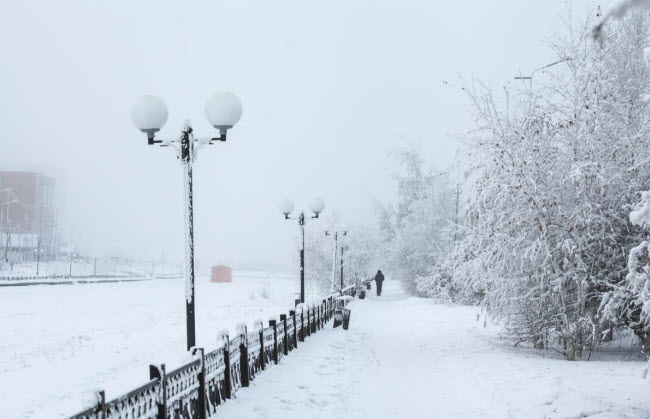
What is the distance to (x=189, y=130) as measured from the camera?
28.3 feet

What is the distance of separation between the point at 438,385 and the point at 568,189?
5.27 m

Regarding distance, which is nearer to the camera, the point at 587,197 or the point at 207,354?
the point at 207,354

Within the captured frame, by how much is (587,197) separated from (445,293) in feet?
69.2

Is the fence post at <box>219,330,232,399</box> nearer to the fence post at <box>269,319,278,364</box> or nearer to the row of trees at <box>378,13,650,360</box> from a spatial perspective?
the fence post at <box>269,319,278,364</box>

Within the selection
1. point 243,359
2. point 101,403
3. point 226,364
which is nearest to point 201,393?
point 226,364

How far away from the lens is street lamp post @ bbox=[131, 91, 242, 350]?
326 inches

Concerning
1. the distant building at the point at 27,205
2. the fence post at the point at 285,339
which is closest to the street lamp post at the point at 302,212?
the fence post at the point at 285,339

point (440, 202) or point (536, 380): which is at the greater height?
point (440, 202)

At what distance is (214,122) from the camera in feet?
28.6

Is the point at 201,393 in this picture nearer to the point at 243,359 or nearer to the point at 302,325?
the point at 243,359

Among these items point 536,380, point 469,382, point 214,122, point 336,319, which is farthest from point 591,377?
point 336,319

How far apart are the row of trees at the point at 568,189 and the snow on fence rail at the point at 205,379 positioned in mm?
5474

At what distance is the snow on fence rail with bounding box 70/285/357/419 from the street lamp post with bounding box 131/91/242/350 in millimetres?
806

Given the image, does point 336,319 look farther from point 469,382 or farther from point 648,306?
point 648,306
